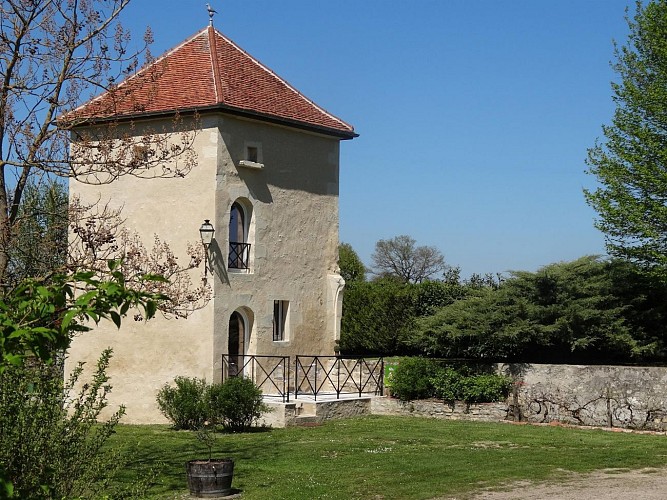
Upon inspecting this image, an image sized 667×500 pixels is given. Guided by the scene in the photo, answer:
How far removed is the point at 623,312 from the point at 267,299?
349 inches

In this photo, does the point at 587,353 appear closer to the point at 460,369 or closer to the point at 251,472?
the point at 460,369

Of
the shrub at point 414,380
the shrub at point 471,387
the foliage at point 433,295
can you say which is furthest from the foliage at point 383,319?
the shrub at point 471,387

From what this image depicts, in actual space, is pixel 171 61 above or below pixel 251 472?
above

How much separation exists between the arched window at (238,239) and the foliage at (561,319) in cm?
460

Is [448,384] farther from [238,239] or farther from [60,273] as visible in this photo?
[60,273]

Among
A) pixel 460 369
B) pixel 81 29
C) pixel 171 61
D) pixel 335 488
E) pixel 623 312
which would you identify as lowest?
pixel 335 488

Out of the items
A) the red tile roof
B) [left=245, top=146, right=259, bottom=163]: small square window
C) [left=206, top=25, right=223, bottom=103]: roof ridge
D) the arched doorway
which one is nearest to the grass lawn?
the arched doorway

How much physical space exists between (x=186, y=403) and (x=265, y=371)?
8.91ft

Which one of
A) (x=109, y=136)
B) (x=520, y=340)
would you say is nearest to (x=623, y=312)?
(x=520, y=340)

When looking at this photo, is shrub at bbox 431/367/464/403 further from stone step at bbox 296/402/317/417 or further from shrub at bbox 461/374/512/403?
stone step at bbox 296/402/317/417

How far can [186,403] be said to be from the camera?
19.8 m

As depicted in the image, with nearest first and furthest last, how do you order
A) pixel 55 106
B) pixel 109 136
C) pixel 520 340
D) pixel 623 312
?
1. pixel 55 106
2. pixel 109 136
3. pixel 520 340
4. pixel 623 312

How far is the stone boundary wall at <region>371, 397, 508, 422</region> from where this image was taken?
67.5 ft

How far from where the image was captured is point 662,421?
18.8 meters
